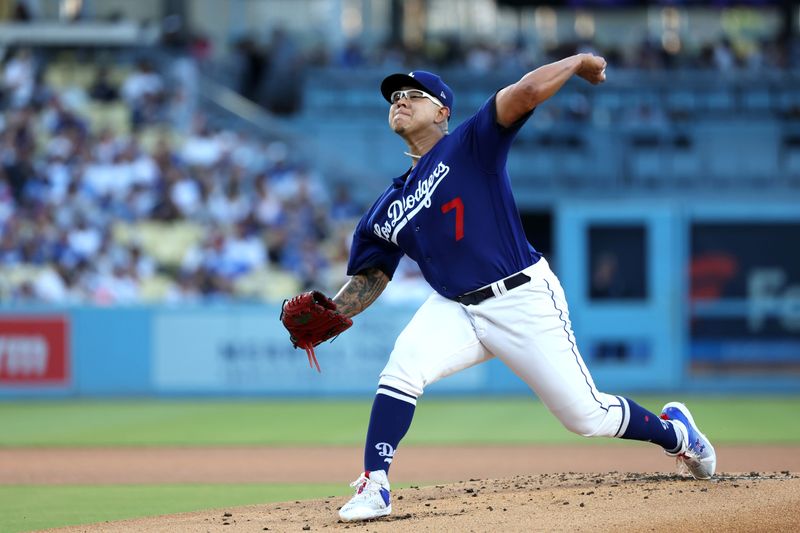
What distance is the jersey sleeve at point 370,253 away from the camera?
6137 mm

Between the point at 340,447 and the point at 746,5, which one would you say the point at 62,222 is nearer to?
the point at 340,447

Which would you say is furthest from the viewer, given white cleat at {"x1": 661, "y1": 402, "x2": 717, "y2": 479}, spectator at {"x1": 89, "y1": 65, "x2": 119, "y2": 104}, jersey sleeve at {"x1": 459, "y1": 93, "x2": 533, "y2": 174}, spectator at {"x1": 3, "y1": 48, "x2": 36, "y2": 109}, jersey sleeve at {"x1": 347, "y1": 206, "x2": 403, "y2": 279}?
spectator at {"x1": 89, "y1": 65, "x2": 119, "y2": 104}

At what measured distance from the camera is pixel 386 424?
18.4 feet

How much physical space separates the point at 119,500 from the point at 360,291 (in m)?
2.34

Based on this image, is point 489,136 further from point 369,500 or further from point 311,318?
point 369,500

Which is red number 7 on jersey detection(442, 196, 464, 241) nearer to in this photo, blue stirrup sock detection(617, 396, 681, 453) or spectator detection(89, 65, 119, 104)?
blue stirrup sock detection(617, 396, 681, 453)

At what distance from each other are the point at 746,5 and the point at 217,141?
9639 millimetres

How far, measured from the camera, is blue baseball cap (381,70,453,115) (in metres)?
5.78

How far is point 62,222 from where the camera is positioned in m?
17.9

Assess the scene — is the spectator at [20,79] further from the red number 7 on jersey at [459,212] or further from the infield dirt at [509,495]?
the red number 7 on jersey at [459,212]

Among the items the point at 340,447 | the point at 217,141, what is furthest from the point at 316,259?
the point at 340,447

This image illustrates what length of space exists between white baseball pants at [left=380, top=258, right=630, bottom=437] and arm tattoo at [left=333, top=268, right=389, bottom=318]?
1.47ft

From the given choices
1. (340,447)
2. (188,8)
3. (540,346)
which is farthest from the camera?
(188,8)

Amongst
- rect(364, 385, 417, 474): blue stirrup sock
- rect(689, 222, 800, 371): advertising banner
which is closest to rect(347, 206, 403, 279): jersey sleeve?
rect(364, 385, 417, 474): blue stirrup sock
